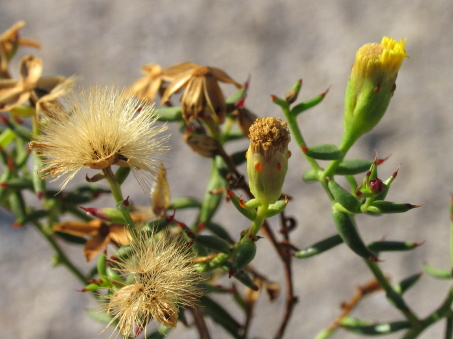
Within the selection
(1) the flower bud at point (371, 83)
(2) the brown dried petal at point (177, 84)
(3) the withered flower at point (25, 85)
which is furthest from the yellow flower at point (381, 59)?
(3) the withered flower at point (25, 85)

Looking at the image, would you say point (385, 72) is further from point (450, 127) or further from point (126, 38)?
point (126, 38)

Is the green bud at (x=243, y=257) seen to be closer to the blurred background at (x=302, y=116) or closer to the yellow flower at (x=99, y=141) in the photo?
the yellow flower at (x=99, y=141)

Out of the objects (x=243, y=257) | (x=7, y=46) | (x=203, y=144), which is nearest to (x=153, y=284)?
(x=243, y=257)

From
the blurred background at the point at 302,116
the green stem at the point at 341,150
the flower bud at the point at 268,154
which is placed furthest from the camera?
the blurred background at the point at 302,116

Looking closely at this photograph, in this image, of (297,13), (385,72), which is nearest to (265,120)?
(385,72)

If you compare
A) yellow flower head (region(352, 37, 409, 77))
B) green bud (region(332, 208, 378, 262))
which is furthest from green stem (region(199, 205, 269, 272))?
yellow flower head (region(352, 37, 409, 77))

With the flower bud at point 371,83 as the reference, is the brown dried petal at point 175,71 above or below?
below
